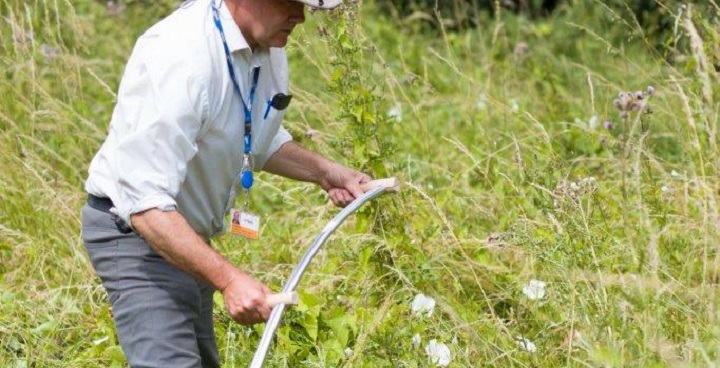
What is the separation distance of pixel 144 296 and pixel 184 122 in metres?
0.51

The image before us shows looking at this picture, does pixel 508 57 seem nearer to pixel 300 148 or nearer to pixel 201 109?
pixel 300 148

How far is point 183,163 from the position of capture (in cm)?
318

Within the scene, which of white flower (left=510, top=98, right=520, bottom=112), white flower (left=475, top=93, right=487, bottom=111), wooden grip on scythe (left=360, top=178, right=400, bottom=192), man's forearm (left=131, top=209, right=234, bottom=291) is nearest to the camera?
man's forearm (left=131, top=209, right=234, bottom=291)

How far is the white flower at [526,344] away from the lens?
3.80 metres

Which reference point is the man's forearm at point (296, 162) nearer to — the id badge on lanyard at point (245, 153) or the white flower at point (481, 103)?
the id badge on lanyard at point (245, 153)

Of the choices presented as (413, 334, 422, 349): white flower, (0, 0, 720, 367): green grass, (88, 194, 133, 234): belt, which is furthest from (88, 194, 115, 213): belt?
(413, 334, 422, 349): white flower

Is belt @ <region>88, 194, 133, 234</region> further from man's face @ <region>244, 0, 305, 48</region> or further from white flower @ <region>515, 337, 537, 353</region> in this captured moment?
white flower @ <region>515, 337, 537, 353</region>

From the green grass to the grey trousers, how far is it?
2.13ft

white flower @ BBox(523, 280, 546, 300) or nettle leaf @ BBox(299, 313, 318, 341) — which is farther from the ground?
white flower @ BBox(523, 280, 546, 300)

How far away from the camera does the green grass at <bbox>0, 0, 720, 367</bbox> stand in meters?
3.71

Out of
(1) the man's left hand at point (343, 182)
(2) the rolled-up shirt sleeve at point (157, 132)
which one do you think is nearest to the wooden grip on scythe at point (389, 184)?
(1) the man's left hand at point (343, 182)

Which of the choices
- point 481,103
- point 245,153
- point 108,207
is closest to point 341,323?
point 245,153

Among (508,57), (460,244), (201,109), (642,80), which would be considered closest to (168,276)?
(201,109)

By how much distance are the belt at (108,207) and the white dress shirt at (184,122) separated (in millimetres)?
27
